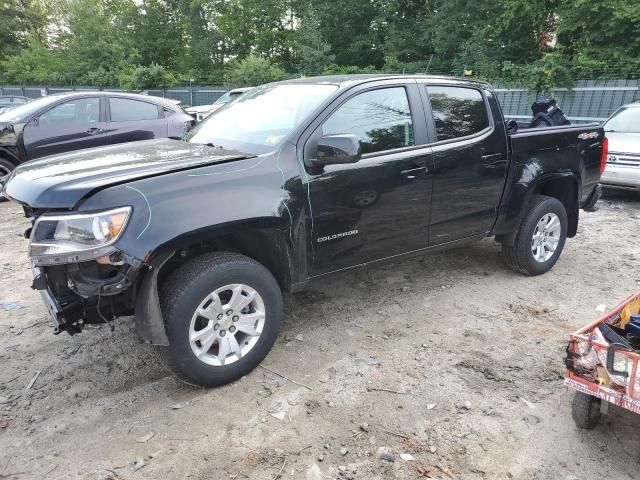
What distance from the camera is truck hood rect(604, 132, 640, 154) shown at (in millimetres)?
7895

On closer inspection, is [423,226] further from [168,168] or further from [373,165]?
[168,168]

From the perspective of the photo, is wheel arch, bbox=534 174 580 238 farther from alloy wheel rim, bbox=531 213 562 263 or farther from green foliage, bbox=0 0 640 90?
green foliage, bbox=0 0 640 90

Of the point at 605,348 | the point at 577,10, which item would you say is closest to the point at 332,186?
the point at 605,348

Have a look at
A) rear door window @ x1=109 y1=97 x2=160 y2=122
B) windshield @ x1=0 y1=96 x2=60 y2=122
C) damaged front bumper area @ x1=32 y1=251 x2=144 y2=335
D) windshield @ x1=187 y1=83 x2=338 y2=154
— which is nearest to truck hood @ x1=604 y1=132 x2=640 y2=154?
windshield @ x1=187 y1=83 x2=338 y2=154

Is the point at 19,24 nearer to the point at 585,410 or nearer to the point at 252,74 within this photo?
the point at 252,74

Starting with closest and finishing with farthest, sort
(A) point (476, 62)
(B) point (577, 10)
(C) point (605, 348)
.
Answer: (C) point (605, 348) < (B) point (577, 10) < (A) point (476, 62)

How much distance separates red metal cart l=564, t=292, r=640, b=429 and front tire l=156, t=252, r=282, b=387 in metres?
1.74

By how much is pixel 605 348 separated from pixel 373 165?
183 centimetres

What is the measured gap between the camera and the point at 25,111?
297 inches

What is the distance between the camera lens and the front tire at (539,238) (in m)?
4.64

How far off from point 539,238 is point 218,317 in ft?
11.0

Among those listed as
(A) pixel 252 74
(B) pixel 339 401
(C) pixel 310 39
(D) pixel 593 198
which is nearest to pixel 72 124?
(B) pixel 339 401

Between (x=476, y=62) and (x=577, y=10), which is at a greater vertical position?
(x=577, y=10)

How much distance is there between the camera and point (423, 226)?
3936 millimetres
